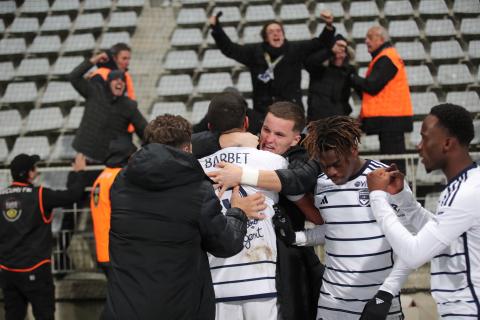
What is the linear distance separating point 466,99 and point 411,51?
51.4 inches

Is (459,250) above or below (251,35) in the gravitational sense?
below

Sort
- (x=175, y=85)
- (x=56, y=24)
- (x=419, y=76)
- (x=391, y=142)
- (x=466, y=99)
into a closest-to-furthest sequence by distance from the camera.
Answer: (x=391, y=142), (x=466, y=99), (x=419, y=76), (x=175, y=85), (x=56, y=24)

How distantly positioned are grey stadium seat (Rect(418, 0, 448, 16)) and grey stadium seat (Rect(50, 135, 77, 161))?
5.67 m

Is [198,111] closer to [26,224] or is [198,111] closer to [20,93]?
[20,93]

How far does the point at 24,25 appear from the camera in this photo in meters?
10.9

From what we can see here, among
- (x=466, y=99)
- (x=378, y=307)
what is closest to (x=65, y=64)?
(x=466, y=99)

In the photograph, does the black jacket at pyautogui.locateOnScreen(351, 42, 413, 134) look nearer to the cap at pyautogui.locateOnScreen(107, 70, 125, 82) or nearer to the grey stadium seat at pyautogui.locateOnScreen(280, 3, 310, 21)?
the cap at pyautogui.locateOnScreen(107, 70, 125, 82)

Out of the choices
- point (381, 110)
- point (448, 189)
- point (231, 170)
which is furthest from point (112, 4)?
point (448, 189)

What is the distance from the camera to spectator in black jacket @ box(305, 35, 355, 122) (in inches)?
264

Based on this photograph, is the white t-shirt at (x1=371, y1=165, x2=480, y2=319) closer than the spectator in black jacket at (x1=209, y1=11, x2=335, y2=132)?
Yes

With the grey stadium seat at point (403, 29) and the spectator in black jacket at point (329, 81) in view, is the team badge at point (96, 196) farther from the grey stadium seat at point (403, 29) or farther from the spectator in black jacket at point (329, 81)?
the grey stadium seat at point (403, 29)

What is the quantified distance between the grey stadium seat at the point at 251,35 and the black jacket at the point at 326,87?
3.30 meters

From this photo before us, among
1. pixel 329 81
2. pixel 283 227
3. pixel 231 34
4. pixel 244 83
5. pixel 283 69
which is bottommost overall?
pixel 283 227

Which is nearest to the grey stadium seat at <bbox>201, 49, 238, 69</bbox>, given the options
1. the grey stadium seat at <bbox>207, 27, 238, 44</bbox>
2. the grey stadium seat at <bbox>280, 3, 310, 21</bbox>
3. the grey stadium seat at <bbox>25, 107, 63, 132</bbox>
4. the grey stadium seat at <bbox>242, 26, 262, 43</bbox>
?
the grey stadium seat at <bbox>207, 27, 238, 44</bbox>
